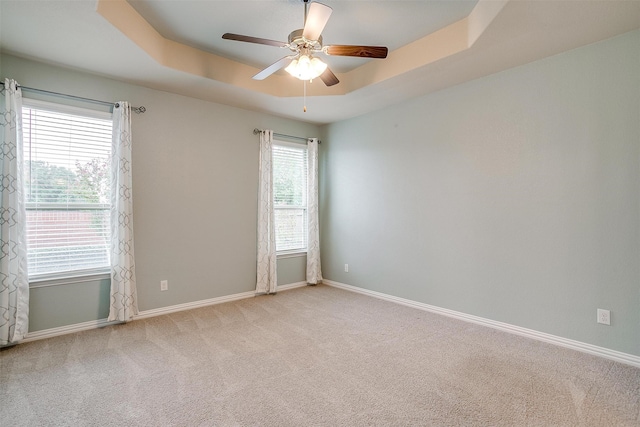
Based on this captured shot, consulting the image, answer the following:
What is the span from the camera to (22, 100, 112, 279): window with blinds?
9.89 feet

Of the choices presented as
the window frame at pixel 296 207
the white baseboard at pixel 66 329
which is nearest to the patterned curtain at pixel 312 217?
the window frame at pixel 296 207

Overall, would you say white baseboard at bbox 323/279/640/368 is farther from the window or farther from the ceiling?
the ceiling

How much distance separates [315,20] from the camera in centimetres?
213

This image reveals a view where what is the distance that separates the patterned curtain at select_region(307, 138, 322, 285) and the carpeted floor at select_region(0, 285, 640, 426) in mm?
1680

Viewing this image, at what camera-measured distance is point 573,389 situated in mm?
2168

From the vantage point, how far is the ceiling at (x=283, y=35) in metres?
2.32

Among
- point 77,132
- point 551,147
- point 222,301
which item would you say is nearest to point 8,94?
point 77,132

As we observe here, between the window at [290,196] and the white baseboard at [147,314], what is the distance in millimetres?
693

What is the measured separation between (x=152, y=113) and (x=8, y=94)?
1200mm

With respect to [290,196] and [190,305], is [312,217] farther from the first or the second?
[190,305]

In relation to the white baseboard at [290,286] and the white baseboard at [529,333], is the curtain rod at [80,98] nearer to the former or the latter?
the white baseboard at [290,286]

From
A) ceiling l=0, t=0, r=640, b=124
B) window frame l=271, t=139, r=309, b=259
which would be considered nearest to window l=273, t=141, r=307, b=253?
window frame l=271, t=139, r=309, b=259

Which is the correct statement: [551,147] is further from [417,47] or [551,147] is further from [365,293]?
[365,293]

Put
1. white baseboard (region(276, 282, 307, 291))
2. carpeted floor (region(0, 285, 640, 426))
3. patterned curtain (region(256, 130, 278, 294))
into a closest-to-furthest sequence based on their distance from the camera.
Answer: carpeted floor (region(0, 285, 640, 426))
patterned curtain (region(256, 130, 278, 294))
white baseboard (region(276, 282, 307, 291))
